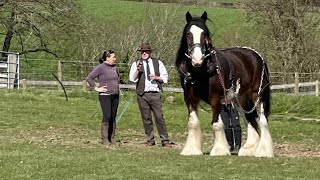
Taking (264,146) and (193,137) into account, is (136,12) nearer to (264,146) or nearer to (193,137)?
(264,146)

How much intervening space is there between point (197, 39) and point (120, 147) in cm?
343

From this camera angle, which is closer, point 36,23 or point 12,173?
point 12,173

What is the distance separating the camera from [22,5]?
3709 centimetres

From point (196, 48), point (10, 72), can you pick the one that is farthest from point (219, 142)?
point (10, 72)

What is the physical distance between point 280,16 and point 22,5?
45.2 ft

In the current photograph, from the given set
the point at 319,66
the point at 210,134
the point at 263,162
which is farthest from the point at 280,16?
Answer: the point at 263,162

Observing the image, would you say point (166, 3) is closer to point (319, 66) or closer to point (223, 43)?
point (223, 43)

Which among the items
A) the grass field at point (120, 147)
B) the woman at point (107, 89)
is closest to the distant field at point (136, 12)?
the grass field at point (120, 147)

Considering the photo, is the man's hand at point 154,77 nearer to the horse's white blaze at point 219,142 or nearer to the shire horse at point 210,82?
the shire horse at point 210,82

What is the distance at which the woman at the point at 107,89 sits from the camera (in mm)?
13688

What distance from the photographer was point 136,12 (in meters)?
51.6

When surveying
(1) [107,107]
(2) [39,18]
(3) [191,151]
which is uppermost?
(2) [39,18]

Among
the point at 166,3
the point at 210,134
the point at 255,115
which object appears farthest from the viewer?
the point at 166,3

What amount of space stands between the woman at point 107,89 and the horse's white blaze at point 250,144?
3.05 meters
